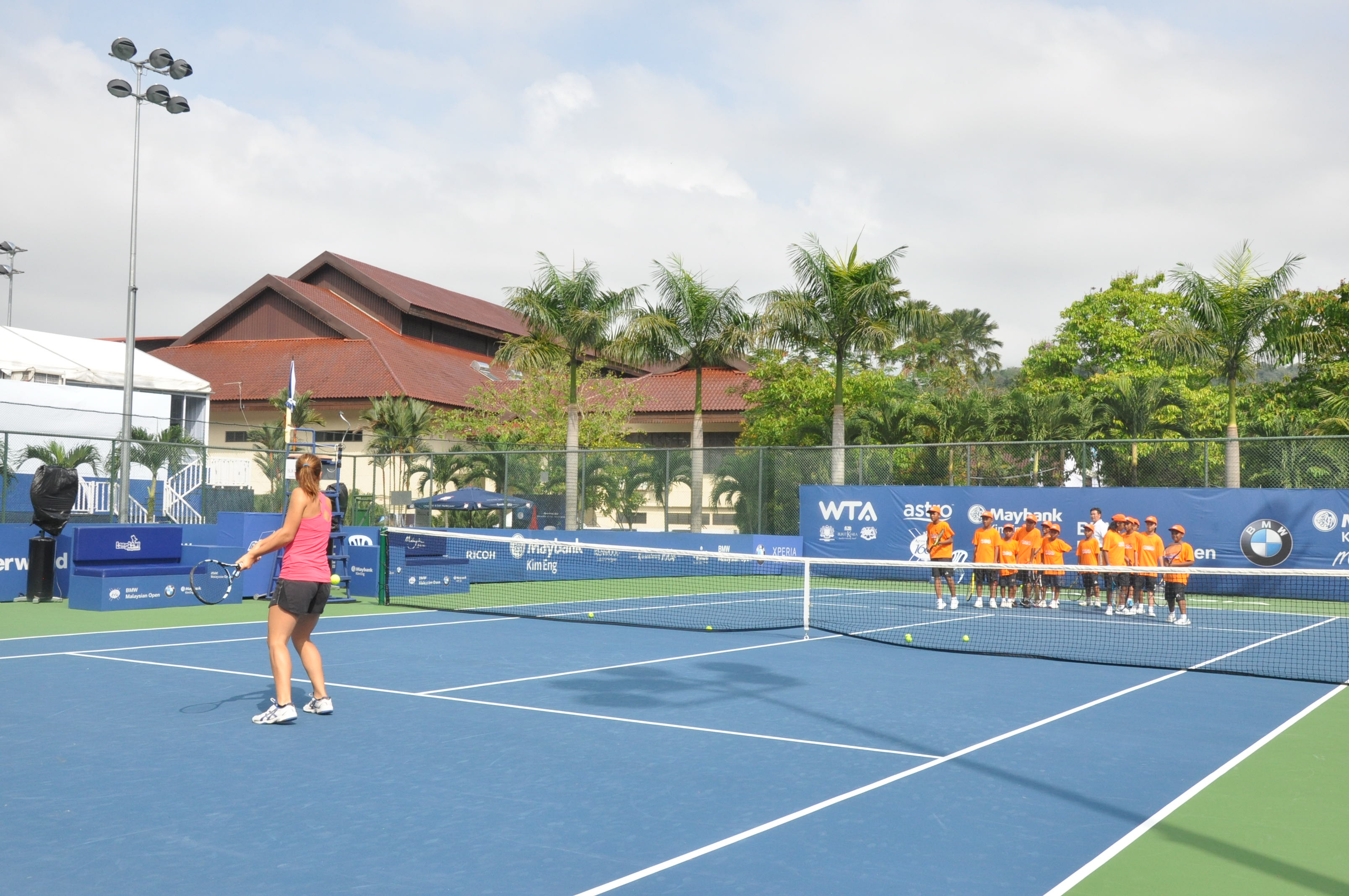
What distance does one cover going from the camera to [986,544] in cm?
1886

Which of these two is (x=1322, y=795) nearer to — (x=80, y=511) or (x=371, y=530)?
(x=371, y=530)

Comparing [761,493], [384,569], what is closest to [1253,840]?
[384,569]

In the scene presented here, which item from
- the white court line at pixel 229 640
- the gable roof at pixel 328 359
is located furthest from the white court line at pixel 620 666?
the gable roof at pixel 328 359

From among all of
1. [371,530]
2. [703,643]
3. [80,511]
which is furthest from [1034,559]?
[80,511]

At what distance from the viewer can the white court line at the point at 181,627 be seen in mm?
13031

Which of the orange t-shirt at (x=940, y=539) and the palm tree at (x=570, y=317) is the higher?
the palm tree at (x=570, y=317)

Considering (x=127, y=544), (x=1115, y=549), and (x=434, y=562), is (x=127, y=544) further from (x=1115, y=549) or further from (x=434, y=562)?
(x=1115, y=549)

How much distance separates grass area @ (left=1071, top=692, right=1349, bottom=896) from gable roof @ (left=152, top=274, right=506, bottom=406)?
3586cm

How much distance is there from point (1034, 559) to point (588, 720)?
13.2m

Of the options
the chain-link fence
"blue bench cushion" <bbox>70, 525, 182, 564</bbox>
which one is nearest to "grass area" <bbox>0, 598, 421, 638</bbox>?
"blue bench cushion" <bbox>70, 525, 182, 564</bbox>

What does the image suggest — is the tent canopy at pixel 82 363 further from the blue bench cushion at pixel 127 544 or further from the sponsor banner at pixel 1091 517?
the sponsor banner at pixel 1091 517

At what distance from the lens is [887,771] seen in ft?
22.7

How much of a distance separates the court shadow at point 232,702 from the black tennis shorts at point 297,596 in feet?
4.08

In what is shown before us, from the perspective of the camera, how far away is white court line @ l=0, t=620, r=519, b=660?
37.9 ft
